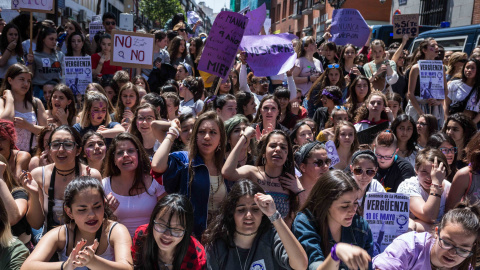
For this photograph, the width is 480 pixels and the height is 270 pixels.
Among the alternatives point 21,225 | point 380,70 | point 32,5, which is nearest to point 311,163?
point 21,225

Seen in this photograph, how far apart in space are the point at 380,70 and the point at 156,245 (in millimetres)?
5481

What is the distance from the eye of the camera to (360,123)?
6.25m

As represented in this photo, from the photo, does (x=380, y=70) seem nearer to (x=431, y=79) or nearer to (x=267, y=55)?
(x=431, y=79)

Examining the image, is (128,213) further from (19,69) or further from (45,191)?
(19,69)

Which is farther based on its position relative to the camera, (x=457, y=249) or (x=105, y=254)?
(x=105, y=254)

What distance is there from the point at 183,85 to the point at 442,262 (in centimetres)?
450

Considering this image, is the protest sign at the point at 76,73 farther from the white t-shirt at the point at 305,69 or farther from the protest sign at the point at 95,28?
the white t-shirt at the point at 305,69

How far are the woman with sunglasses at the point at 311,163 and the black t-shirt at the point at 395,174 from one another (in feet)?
2.28

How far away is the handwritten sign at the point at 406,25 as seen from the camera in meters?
10.7

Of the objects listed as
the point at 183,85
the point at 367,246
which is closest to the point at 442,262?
the point at 367,246

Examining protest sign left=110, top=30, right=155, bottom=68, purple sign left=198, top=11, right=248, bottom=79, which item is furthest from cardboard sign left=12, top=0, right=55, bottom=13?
purple sign left=198, top=11, right=248, bottom=79

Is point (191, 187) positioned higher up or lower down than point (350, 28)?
lower down

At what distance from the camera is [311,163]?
4.42 meters

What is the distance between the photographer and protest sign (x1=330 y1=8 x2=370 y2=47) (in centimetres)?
973
